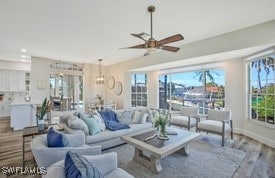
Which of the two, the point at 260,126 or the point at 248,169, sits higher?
the point at 260,126

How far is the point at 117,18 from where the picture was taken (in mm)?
3240

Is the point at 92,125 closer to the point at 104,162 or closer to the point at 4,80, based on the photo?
the point at 104,162

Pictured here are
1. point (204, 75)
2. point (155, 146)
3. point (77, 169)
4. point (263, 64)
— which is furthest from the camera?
point (204, 75)

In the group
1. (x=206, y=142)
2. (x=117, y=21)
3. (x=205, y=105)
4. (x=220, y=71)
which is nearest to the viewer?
(x=117, y=21)

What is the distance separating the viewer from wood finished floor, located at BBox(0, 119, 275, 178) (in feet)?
9.24

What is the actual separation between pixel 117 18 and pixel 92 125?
2300 mm

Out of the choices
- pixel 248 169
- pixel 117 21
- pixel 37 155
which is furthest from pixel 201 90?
pixel 37 155

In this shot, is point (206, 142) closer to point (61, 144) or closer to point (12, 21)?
point (61, 144)

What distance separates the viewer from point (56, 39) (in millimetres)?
4516

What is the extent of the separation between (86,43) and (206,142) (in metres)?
4.30

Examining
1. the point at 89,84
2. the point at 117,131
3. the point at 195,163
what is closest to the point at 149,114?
the point at 117,131

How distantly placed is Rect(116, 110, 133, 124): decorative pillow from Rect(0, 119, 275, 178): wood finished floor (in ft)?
7.01

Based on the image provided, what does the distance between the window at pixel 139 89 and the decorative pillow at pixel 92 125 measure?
4166 millimetres

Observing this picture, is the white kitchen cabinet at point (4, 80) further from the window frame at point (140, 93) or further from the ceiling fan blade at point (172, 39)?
the ceiling fan blade at point (172, 39)
